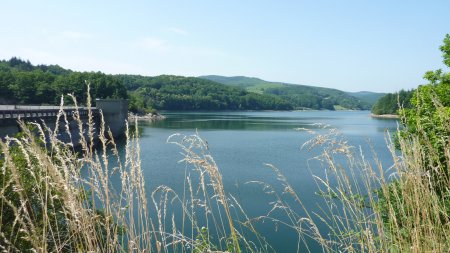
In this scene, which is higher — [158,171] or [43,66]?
[43,66]

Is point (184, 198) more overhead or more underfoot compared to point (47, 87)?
more underfoot

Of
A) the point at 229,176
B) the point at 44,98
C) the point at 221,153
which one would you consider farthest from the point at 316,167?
the point at 44,98

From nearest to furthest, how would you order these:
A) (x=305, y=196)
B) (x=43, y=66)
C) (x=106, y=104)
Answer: (x=305, y=196) < (x=106, y=104) < (x=43, y=66)

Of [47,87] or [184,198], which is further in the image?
[47,87]

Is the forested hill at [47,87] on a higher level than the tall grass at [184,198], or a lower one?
higher

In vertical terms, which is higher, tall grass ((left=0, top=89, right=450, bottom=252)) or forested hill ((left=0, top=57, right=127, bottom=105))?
forested hill ((left=0, top=57, right=127, bottom=105))

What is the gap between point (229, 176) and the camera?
2886cm

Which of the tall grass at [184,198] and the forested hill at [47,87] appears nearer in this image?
the tall grass at [184,198]

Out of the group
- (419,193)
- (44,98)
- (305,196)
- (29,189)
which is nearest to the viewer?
(419,193)

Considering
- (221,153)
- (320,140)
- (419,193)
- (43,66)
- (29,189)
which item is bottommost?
(221,153)

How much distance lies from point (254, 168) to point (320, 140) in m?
30.0

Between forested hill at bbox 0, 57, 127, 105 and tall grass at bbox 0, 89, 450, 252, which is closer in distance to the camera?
tall grass at bbox 0, 89, 450, 252

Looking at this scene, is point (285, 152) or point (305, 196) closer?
point (305, 196)

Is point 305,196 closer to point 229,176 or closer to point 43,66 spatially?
point 229,176
